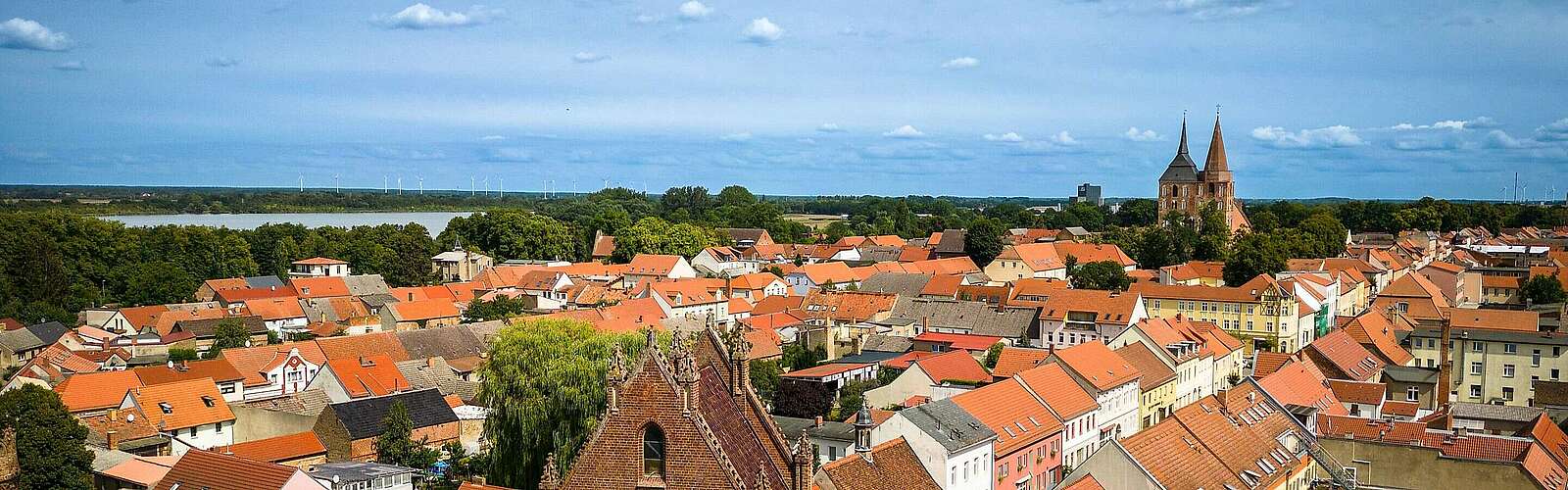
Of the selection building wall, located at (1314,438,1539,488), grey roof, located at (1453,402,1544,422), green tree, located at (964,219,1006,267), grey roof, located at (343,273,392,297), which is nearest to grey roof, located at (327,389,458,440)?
building wall, located at (1314,438,1539,488)

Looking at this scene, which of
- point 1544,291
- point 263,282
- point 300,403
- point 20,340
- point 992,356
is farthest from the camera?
point 263,282

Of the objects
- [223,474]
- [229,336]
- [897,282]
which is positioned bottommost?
[229,336]

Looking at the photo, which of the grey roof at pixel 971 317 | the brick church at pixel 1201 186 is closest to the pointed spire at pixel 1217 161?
the brick church at pixel 1201 186

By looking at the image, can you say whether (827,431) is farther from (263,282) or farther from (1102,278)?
(263,282)

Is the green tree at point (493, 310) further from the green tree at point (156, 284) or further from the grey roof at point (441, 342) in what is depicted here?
the green tree at point (156, 284)

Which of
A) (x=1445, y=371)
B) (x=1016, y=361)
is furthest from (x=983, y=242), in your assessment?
(x=1016, y=361)

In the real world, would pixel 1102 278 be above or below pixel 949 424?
above
